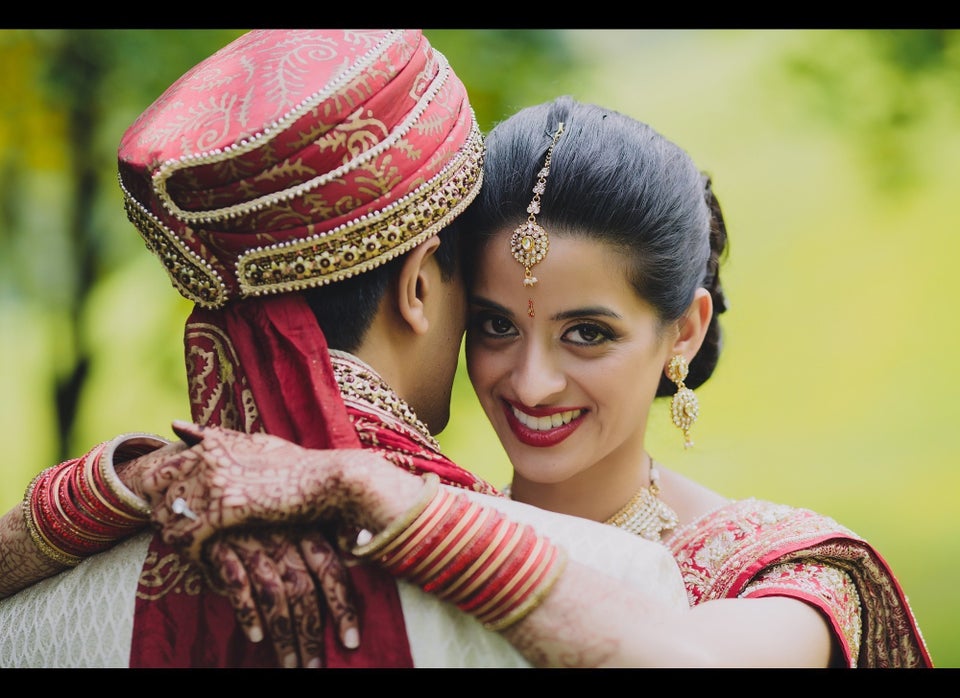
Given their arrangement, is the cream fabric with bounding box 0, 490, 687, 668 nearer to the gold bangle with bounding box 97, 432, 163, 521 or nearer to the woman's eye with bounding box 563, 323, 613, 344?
the gold bangle with bounding box 97, 432, 163, 521

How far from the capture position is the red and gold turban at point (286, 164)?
1781 millimetres

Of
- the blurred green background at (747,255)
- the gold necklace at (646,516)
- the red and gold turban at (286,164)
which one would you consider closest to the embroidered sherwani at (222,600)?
the red and gold turban at (286,164)

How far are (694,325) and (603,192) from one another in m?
0.51

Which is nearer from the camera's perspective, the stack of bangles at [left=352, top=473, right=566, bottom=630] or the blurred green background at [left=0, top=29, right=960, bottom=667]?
the stack of bangles at [left=352, top=473, right=566, bottom=630]

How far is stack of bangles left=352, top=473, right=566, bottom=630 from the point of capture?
1603 mm

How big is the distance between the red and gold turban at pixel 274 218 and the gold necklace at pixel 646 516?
1.02 meters

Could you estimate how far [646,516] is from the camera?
2.83 meters

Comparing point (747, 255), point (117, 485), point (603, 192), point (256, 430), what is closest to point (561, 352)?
point (603, 192)

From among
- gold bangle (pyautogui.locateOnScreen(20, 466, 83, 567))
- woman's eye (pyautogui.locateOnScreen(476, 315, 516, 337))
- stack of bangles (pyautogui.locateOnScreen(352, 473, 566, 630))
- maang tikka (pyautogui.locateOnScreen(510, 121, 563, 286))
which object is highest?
maang tikka (pyautogui.locateOnScreen(510, 121, 563, 286))

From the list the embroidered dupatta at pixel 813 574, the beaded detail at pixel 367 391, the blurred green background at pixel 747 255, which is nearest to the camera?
the beaded detail at pixel 367 391

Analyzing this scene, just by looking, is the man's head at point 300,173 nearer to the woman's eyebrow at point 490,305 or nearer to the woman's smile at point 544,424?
the woman's eyebrow at point 490,305

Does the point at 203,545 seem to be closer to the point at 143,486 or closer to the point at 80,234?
the point at 143,486

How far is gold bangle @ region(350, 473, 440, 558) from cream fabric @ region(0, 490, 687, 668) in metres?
0.11

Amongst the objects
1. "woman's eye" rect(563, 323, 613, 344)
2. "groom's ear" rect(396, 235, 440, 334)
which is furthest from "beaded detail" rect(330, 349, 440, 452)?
"woman's eye" rect(563, 323, 613, 344)
